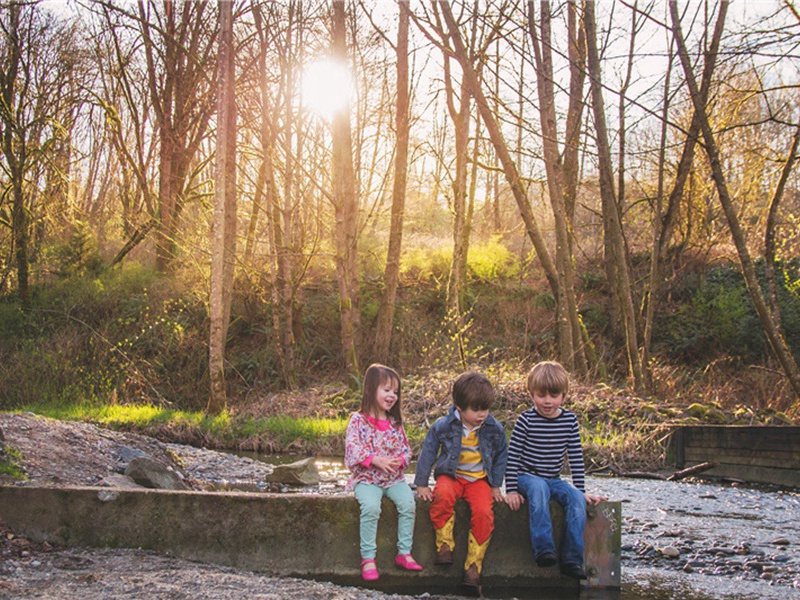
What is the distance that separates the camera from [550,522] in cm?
493

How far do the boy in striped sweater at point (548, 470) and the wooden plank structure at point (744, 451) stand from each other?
5783 mm

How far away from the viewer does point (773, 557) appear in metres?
5.90

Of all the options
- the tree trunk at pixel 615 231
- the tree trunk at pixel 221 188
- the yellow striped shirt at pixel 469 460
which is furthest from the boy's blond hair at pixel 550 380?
the tree trunk at pixel 221 188

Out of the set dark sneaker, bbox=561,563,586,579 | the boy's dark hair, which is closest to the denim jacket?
the boy's dark hair

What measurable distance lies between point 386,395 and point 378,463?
1.40ft

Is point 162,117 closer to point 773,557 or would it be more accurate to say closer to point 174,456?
point 174,456

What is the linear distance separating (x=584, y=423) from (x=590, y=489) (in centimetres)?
361

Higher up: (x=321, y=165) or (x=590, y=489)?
(x=321, y=165)

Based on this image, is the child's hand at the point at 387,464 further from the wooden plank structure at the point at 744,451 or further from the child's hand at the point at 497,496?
the wooden plank structure at the point at 744,451

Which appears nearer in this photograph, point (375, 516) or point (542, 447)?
point (375, 516)

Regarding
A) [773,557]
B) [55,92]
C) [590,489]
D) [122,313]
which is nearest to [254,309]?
[122,313]

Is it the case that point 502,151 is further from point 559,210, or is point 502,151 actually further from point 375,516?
point 375,516

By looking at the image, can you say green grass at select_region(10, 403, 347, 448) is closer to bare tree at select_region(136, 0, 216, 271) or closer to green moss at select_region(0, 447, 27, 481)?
green moss at select_region(0, 447, 27, 481)

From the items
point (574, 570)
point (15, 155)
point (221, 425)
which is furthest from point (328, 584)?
point (15, 155)
